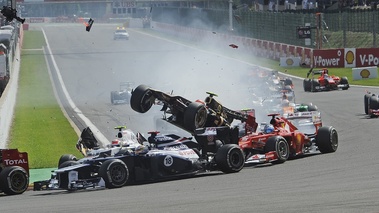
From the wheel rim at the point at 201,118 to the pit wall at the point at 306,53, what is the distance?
99.9ft

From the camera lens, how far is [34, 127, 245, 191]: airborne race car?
1812 centimetres

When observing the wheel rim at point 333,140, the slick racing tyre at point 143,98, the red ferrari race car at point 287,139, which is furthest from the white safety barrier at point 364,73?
the slick racing tyre at point 143,98

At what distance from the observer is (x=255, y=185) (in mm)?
16875

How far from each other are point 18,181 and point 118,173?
2.03 meters

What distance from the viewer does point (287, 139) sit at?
2138 centimetres

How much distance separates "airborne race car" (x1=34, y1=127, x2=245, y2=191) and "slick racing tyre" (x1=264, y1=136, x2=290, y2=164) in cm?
122

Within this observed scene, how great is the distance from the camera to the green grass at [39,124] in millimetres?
26125

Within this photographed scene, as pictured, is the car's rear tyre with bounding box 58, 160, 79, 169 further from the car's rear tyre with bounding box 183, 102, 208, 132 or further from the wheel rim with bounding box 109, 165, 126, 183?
the car's rear tyre with bounding box 183, 102, 208, 132

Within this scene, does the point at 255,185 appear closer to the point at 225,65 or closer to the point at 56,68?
the point at 225,65

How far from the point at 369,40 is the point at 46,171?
44.7 m

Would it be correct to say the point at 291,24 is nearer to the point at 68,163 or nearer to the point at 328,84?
the point at 328,84

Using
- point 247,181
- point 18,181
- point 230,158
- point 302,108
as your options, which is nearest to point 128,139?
point 230,158

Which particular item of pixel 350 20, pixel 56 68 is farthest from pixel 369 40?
pixel 56 68

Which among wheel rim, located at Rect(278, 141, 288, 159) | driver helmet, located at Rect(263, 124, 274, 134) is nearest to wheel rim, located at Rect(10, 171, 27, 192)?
wheel rim, located at Rect(278, 141, 288, 159)
